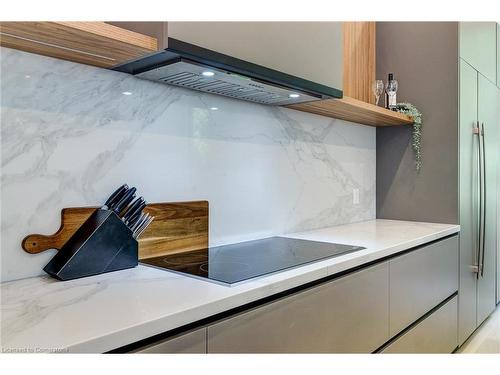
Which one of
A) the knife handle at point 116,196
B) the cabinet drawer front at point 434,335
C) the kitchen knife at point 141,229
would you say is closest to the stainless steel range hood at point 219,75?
the knife handle at point 116,196

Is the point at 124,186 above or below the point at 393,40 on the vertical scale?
below

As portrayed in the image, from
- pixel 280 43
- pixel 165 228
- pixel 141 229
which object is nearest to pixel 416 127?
Result: pixel 280 43

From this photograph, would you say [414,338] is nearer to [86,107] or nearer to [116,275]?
[116,275]

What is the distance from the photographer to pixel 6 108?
45.5 inches

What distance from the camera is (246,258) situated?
150 cm

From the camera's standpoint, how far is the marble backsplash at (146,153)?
3.89 ft

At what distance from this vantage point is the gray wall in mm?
2561

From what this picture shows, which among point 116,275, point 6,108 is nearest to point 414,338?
point 116,275

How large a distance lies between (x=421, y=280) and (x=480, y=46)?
6.12 ft

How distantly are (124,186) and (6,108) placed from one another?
41cm

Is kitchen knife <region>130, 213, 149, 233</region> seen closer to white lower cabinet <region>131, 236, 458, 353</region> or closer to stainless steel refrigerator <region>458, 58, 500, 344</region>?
white lower cabinet <region>131, 236, 458, 353</region>

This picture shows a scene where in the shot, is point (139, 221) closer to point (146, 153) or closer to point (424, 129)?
point (146, 153)

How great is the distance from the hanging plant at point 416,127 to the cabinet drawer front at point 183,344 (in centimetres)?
221

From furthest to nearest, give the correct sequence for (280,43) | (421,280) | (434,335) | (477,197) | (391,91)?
(477,197) → (391,91) → (434,335) → (421,280) → (280,43)
